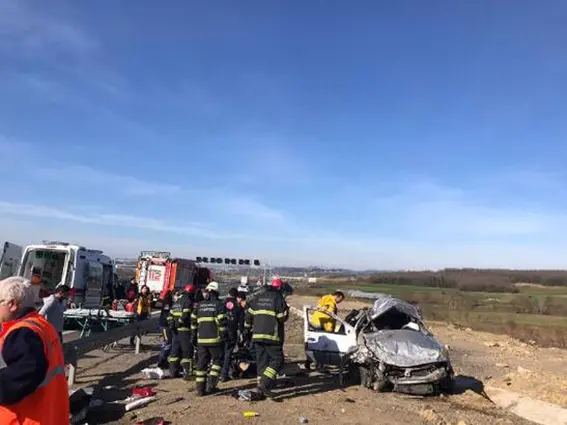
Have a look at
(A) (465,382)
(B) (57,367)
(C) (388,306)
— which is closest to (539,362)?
(A) (465,382)

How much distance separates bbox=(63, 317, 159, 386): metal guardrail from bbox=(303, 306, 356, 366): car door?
3899 mm

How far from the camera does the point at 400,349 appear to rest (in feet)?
32.8

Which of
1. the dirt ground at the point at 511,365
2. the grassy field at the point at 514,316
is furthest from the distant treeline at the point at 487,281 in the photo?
the dirt ground at the point at 511,365

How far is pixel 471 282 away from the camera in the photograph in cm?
9506

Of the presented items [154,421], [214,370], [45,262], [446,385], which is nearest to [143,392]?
[214,370]

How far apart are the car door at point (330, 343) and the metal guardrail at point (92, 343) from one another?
3899 mm

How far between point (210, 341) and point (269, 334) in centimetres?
95

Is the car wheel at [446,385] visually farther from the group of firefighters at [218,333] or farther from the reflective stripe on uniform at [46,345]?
the reflective stripe on uniform at [46,345]

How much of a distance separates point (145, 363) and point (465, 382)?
6888mm

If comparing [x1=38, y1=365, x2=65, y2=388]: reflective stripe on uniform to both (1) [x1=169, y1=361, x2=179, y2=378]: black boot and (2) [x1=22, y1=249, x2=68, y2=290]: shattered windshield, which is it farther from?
(2) [x1=22, y1=249, x2=68, y2=290]: shattered windshield

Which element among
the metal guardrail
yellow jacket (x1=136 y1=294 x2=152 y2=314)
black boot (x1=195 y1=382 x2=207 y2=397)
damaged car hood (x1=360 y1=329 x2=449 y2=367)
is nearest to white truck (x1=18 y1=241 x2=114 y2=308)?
yellow jacket (x1=136 y1=294 x2=152 y2=314)

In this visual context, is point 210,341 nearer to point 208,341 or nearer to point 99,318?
point 208,341

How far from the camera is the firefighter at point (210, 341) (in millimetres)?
9078

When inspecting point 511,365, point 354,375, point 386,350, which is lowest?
point 511,365
